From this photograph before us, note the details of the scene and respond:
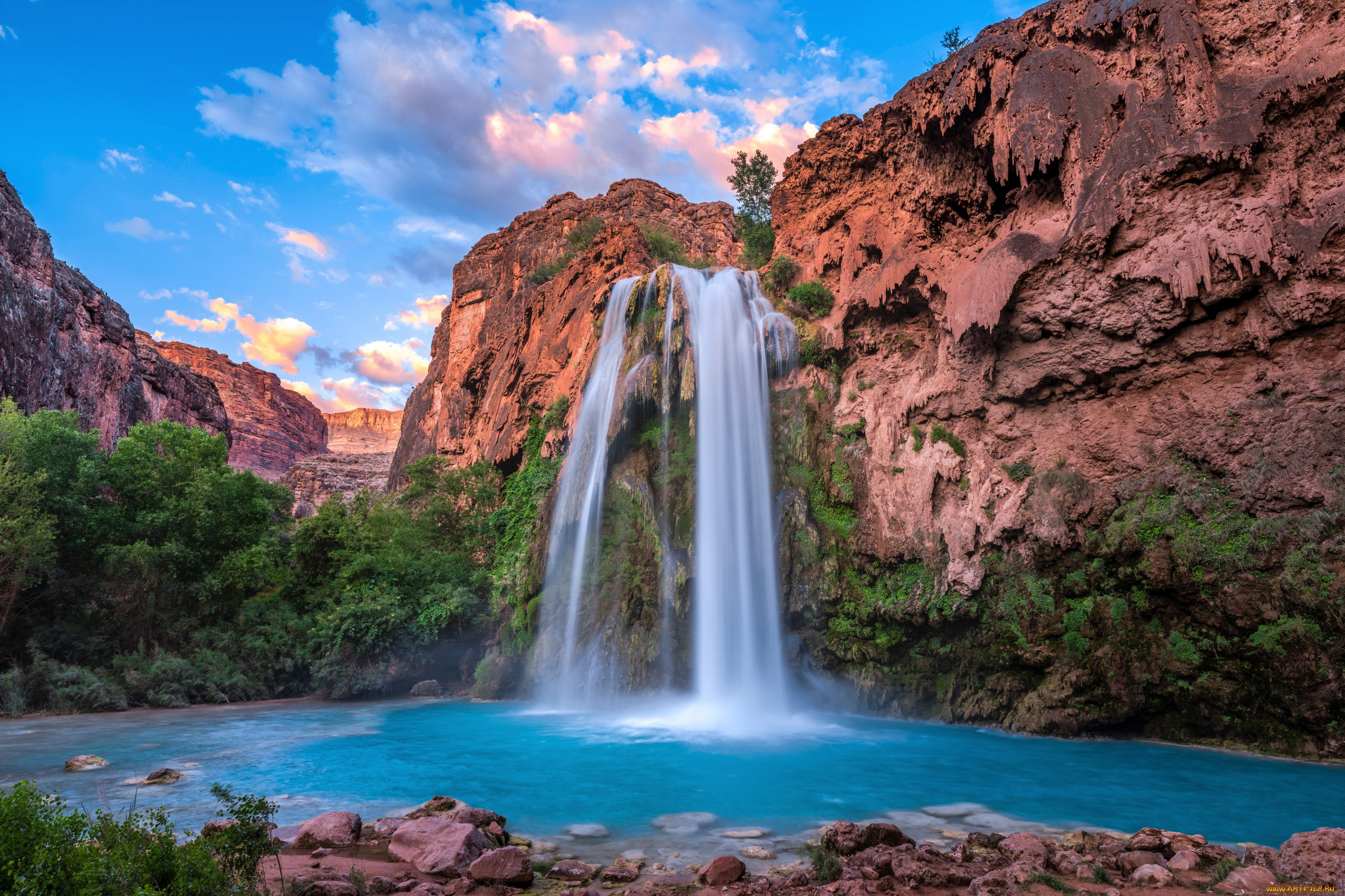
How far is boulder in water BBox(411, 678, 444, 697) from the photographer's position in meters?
21.1

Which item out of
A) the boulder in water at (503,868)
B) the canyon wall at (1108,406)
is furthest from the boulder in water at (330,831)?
the canyon wall at (1108,406)

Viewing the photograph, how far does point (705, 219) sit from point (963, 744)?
4338 centimetres

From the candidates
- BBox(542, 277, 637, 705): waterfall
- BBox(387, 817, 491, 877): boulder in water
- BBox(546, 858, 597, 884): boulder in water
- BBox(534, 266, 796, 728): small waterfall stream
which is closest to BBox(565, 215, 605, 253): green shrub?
BBox(542, 277, 637, 705): waterfall

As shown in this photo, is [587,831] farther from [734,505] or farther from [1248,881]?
[734,505]

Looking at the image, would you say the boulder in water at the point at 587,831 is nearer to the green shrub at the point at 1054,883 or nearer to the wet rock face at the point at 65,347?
the green shrub at the point at 1054,883

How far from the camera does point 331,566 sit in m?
24.1

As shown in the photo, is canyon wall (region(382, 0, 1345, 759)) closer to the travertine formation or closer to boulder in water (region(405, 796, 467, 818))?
boulder in water (region(405, 796, 467, 818))

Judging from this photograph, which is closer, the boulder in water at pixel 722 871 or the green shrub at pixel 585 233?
the boulder in water at pixel 722 871

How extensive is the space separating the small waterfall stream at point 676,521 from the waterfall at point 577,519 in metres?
0.05

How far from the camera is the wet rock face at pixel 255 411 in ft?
299

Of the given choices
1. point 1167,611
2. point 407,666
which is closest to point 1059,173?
point 1167,611

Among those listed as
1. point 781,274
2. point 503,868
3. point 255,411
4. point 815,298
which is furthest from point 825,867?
point 255,411

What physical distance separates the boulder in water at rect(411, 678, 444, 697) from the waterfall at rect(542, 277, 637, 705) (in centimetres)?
517

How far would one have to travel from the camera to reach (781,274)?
73.2 feet
